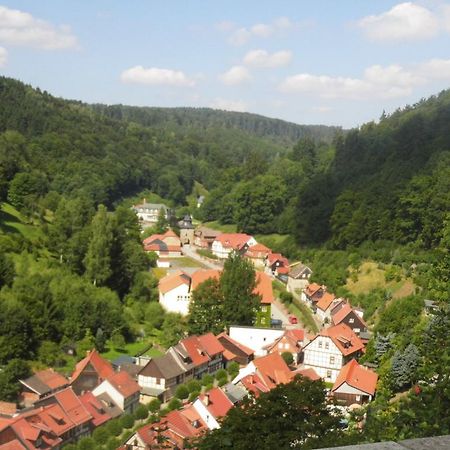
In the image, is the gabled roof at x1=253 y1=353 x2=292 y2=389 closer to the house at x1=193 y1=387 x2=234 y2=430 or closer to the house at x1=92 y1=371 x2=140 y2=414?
the house at x1=193 y1=387 x2=234 y2=430

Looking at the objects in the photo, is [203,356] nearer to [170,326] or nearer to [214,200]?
[170,326]

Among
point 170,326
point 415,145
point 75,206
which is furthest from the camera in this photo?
point 415,145

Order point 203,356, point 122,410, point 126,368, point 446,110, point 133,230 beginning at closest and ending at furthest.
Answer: point 122,410 → point 126,368 → point 203,356 → point 133,230 → point 446,110

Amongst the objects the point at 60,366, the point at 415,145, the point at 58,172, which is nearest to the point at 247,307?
the point at 60,366

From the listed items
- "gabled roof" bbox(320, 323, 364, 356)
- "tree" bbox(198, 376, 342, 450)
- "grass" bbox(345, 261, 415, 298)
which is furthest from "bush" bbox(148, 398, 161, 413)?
"grass" bbox(345, 261, 415, 298)

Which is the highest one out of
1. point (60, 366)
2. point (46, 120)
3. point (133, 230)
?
point (46, 120)

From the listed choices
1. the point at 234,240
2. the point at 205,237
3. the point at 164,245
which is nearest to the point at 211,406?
the point at 164,245
